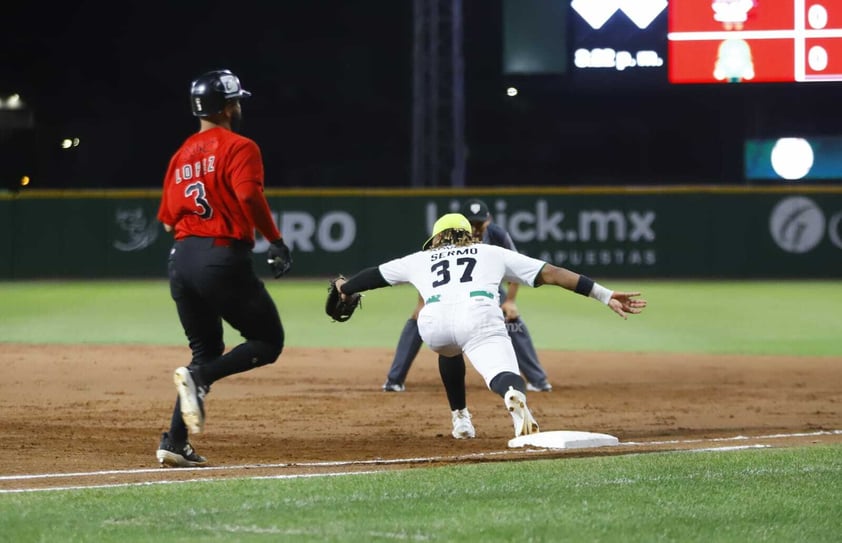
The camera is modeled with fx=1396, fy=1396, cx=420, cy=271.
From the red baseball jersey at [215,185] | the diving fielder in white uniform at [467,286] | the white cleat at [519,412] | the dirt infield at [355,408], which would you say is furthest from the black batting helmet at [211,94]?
the white cleat at [519,412]

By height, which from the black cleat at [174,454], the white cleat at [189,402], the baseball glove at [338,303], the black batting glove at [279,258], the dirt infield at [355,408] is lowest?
the dirt infield at [355,408]

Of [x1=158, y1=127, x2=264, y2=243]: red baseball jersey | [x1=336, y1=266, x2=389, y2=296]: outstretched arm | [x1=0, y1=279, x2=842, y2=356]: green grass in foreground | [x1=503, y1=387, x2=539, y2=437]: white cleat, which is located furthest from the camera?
[x1=0, y1=279, x2=842, y2=356]: green grass in foreground

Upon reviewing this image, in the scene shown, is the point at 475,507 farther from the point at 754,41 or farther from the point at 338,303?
the point at 754,41

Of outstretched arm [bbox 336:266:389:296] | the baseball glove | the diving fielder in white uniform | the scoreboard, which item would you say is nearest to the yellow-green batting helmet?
the diving fielder in white uniform

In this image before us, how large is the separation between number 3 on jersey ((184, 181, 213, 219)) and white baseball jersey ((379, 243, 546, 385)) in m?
1.16

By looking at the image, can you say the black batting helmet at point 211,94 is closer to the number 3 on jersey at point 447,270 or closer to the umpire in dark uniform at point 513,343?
the number 3 on jersey at point 447,270

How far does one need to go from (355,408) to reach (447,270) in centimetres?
260

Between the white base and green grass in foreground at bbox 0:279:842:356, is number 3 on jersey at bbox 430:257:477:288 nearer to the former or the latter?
the white base

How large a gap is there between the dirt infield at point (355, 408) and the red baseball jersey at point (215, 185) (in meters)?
1.12

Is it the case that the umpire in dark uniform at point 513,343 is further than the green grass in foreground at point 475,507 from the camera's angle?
Yes

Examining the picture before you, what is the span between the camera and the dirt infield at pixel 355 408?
7.17m

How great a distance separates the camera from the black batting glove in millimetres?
6266

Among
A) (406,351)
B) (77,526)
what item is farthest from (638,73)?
(77,526)

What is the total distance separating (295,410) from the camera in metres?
9.41
